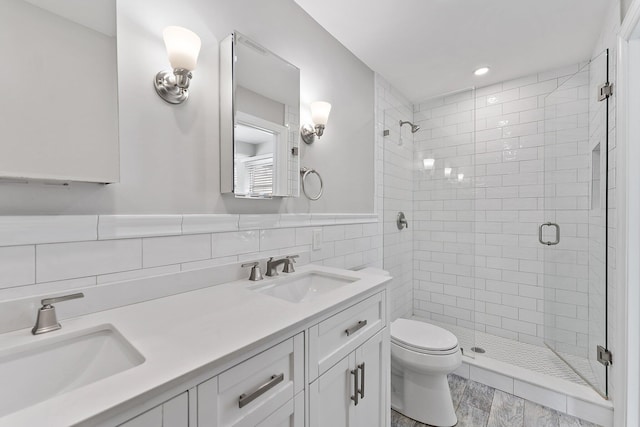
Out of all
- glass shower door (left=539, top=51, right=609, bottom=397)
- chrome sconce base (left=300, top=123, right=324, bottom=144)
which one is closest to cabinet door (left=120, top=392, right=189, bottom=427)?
chrome sconce base (left=300, top=123, right=324, bottom=144)

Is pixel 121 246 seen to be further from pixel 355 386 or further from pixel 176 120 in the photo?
pixel 355 386

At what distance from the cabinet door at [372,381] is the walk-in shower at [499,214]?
1267 millimetres

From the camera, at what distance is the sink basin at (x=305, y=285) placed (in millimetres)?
1372

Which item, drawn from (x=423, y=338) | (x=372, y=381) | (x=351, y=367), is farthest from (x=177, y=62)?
(x=423, y=338)

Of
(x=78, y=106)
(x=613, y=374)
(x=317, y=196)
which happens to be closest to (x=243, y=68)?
(x=78, y=106)

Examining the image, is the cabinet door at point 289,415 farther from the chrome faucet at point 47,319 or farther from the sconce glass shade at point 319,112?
the sconce glass shade at point 319,112

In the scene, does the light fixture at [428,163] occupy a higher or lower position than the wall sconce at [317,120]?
lower

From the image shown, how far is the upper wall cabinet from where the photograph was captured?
0.76 metres

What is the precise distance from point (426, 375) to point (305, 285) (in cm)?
99

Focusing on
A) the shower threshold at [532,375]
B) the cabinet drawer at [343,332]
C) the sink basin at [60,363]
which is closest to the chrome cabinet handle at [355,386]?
the cabinet drawer at [343,332]

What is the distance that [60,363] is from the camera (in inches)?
28.4

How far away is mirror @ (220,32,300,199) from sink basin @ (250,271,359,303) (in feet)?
1.46

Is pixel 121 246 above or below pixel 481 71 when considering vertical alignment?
below

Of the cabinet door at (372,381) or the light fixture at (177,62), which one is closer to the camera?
the light fixture at (177,62)
